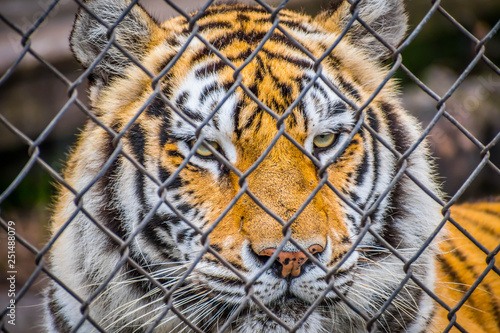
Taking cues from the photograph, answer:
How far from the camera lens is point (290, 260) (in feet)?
5.30

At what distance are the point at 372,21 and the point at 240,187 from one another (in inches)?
42.8

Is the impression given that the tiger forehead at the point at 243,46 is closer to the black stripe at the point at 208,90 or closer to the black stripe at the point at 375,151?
the black stripe at the point at 208,90

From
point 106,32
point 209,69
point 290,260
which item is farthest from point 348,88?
point 106,32

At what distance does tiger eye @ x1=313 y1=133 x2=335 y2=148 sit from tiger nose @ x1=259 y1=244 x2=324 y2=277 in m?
0.50

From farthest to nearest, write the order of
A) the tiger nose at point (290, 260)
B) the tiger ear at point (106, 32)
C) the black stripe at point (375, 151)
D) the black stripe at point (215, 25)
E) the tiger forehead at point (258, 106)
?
1. the black stripe at point (215, 25)
2. the black stripe at point (375, 151)
3. the tiger ear at point (106, 32)
4. the tiger forehead at point (258, 106)
5. the tiger nose at point (290, 260)

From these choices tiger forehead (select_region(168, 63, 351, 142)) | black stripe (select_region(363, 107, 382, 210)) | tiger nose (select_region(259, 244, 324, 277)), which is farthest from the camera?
black stripe (select_region(363, 107, 382, 210))

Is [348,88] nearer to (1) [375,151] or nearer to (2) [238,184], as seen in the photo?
(1) [375,151]

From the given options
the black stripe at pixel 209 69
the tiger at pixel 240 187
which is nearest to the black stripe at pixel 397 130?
the tiger at pixel 240 187

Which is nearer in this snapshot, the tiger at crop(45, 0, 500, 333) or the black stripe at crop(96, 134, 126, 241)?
the tiger at crop(45, 0, 500, 333)

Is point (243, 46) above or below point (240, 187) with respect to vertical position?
above

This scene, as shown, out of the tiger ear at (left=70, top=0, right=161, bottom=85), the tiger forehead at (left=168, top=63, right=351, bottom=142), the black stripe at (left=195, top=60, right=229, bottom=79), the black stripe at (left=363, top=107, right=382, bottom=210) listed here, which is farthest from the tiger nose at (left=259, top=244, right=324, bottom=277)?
the tiger ear at (left=70, top=0, right=161, bottom=85)

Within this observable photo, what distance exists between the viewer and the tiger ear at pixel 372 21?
2.23 metres

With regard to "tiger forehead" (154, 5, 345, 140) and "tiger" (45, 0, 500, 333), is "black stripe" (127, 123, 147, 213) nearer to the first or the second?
"tiger" (45, 0, 500, 333)

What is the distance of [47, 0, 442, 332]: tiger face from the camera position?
5.78ft
